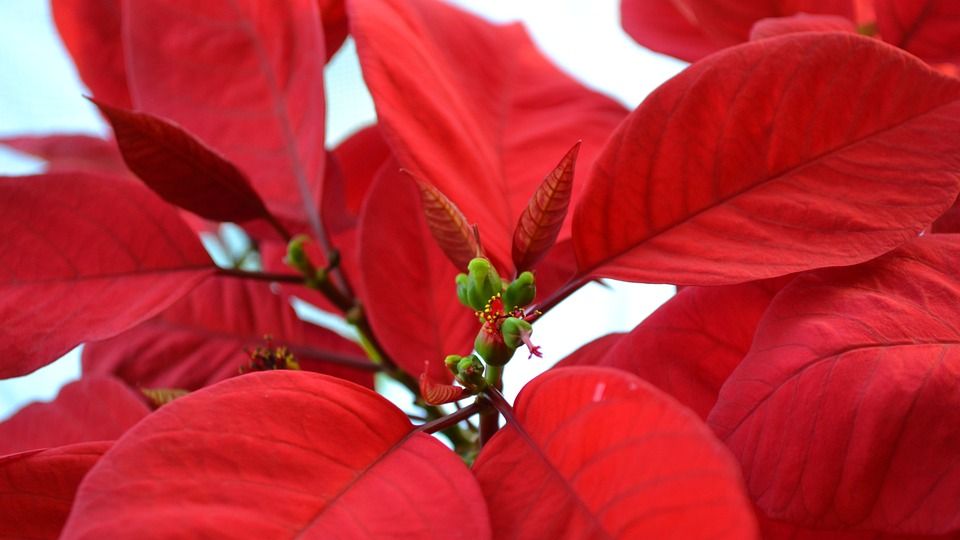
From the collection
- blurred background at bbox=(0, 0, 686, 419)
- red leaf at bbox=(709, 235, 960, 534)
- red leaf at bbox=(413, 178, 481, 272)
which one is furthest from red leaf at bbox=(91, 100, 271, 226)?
blurred background at bbox=(0, 0, 686, 419)

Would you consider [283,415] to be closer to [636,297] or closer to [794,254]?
[794,254]

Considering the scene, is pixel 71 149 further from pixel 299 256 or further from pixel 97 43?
pixel 299 256

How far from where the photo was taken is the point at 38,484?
0.90ft

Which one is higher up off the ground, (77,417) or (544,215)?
(544,215)

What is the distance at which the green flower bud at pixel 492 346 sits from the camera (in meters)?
0.29

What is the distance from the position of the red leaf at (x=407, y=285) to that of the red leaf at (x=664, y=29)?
0.17m

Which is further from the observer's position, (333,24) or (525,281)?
(333,24)

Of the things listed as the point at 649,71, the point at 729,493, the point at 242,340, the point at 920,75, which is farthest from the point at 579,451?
the point at 649,71

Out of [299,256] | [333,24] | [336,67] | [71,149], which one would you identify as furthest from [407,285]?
[336,67]

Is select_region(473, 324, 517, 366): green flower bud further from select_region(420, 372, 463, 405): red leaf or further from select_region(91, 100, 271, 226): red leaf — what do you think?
select_region(91, 100, 271, 226): red leaf

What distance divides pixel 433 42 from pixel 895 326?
0.22 meters

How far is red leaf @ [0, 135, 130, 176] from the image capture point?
1.91ft

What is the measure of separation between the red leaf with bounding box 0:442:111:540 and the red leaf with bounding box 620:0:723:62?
34 centimetres

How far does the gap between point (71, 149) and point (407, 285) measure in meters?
0.32
